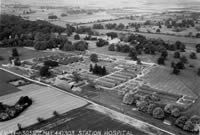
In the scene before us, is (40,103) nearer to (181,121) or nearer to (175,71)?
(181,121)

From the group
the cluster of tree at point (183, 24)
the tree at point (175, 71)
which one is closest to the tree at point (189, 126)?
the tree at point (175, 71)

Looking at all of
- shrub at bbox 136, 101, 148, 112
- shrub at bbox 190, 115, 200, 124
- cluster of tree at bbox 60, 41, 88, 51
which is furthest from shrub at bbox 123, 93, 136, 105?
cluster of tree at bbox 60, 41, 88, 51

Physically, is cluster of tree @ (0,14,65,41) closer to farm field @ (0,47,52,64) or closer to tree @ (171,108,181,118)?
farm field @ (0,47,52,64)

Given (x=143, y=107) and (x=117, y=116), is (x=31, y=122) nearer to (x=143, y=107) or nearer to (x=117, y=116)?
(x=117, y=116)

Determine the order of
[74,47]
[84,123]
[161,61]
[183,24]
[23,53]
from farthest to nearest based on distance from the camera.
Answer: [183,24]
[74,47]
[23,53]
[161,61]
[84,123]

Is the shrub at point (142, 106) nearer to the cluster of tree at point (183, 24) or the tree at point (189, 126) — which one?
the tree at point (189, 126)

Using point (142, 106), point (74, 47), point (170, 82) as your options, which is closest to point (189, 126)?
point (142, 106)

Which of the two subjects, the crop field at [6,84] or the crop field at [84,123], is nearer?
the crop field at [84,123]
